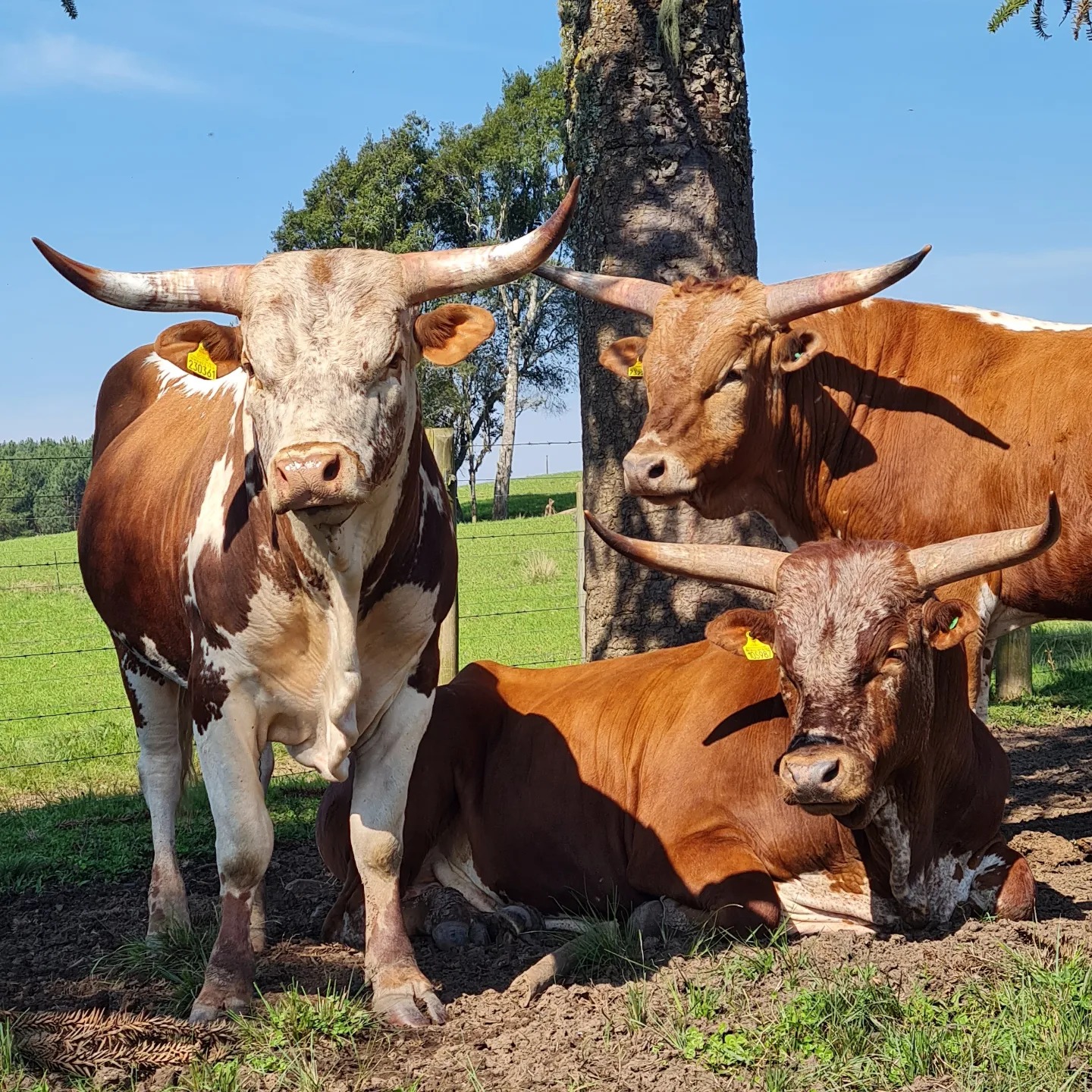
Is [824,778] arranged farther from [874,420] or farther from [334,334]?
[874,420]

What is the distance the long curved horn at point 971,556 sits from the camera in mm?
4195

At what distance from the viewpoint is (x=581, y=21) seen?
6.69 metres

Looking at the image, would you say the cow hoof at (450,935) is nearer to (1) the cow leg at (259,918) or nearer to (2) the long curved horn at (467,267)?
(1) the cow leg at (259,918)

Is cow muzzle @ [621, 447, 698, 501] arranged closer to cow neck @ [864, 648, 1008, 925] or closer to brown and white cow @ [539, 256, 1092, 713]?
brown and white cow @ [539, 256, 1092, 713]

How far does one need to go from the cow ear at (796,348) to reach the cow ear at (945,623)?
1.57 meters

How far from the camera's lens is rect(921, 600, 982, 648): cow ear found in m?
4.25

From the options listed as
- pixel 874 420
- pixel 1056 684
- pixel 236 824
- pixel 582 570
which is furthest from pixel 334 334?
pixel 1056 684

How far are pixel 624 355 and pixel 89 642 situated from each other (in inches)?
524

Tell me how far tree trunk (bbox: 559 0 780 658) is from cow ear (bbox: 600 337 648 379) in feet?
1.90

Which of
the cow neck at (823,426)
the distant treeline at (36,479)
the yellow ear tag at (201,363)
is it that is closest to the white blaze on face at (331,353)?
the yellow ear tag at (201,363)

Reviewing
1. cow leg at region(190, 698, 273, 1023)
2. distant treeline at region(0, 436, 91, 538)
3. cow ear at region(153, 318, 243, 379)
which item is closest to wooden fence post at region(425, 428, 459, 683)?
cow ear at region(153, 318, 243, 379)

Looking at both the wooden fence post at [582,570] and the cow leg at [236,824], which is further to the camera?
the wooden fence post at [582,570]

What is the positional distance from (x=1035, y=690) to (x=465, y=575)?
516 inches

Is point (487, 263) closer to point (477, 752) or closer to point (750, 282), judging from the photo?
point (750, 282)
